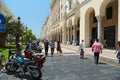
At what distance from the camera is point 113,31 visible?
1396 inches

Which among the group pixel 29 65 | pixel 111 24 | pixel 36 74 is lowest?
pixel 36 74

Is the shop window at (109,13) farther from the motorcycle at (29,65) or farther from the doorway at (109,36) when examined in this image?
the motorcycle at (29,65)

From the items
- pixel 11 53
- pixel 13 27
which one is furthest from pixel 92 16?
pixel 11 53

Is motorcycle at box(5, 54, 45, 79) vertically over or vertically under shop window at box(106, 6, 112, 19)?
under

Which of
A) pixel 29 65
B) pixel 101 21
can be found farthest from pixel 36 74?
pixel 101 21

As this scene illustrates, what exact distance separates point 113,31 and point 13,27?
16.7m

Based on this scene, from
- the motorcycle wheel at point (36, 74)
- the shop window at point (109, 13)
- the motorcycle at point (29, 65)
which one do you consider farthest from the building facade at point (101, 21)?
the motorcycle wheel at point (36, 74)

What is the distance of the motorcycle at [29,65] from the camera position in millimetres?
10852

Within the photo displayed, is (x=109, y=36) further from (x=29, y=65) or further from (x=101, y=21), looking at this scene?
(x=29, y=65)

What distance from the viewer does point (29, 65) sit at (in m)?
11.3

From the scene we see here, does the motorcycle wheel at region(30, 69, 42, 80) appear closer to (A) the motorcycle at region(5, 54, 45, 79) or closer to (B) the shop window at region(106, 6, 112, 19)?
(A) the motorcycle at region(5, 54, 45, 79)

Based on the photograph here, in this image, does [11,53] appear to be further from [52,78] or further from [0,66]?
[52,78]

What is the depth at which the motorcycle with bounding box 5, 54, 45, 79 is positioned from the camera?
1085cm

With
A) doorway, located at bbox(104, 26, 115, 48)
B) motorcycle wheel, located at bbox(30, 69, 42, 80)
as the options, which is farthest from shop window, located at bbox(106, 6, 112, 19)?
motorcycle wheel, located at bbox(30, 69, 42, 80)
